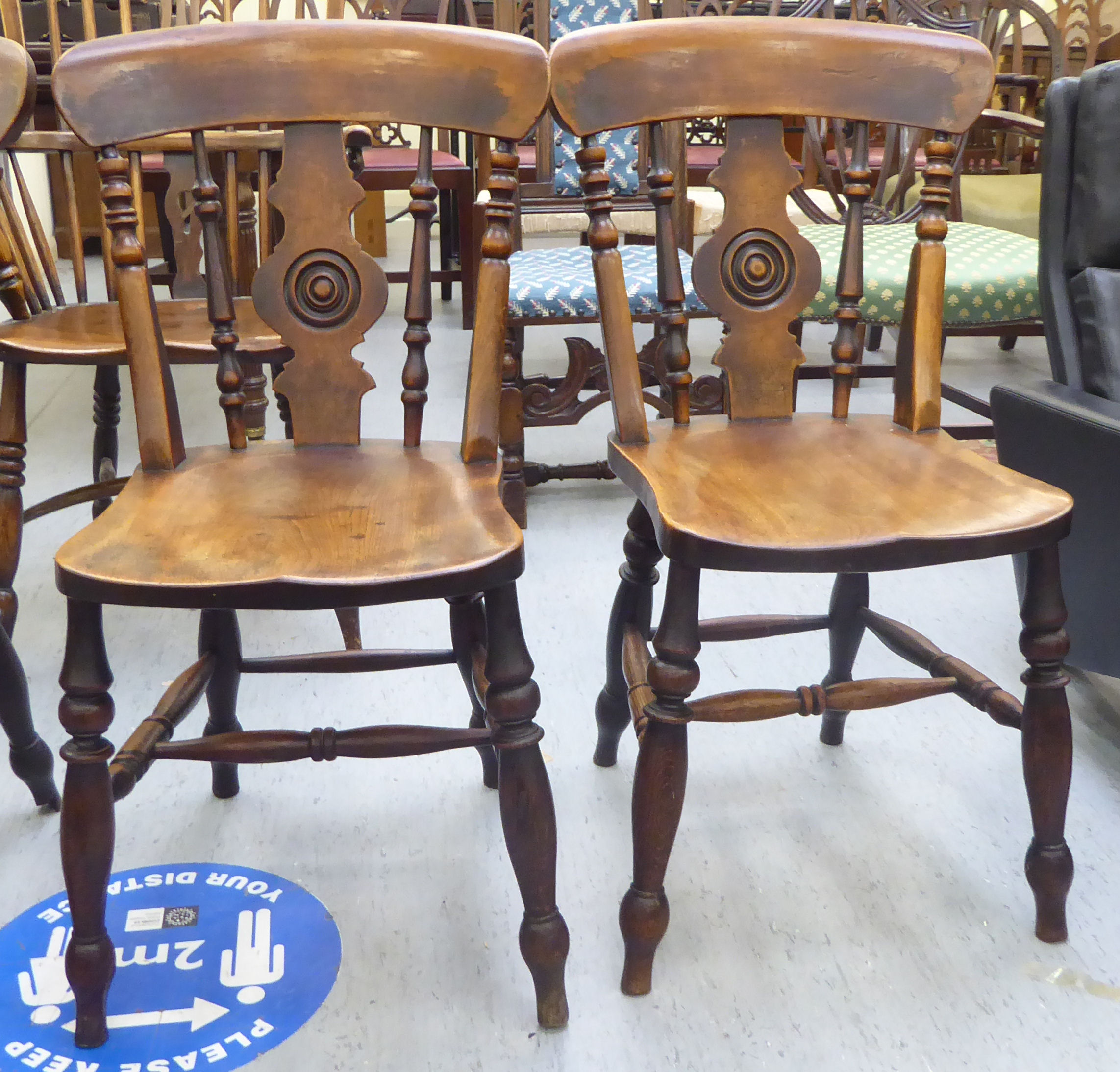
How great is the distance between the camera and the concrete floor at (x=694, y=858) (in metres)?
1.05

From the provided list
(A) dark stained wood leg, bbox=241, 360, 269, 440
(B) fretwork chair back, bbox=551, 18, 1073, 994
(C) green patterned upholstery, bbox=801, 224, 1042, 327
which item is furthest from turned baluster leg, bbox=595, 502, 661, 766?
(A) dark stained wood leg, bbox=241, 360, 269, 440

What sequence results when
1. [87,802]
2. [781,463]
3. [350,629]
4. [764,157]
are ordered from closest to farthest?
1. [87,802]
2. [781,463]
3. [764,157]
4. [350,629]

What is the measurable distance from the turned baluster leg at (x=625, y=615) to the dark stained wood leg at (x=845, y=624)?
9.8 inches

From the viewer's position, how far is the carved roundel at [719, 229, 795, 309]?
1290 mm

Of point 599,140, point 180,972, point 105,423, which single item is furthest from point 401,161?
point 180,972

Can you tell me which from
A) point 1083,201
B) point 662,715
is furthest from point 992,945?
point 1083,201

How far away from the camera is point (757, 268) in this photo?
1294 mm

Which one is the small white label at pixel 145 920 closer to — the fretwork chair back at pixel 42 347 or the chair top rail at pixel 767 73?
the fretwork chair back at pixel 42 347

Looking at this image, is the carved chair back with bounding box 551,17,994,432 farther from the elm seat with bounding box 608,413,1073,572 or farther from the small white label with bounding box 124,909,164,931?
the small white label with bounding box 124,909,164,931

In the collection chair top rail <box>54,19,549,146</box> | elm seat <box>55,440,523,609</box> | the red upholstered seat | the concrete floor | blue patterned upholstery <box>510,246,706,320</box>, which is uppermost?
chair top rail <box>54,19,549,146</box>

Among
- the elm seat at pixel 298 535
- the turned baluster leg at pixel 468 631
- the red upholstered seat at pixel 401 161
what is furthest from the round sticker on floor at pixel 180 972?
the red upholstered seat at pixel 401 161

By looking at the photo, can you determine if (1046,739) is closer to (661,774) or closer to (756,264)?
(661,774)

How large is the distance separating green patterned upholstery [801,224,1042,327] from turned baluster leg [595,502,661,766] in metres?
0.95

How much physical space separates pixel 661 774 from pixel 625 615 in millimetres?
350
